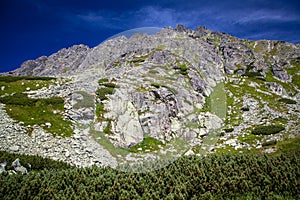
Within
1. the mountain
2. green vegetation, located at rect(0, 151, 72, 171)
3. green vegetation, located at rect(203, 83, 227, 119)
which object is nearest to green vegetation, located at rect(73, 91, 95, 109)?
the mountain

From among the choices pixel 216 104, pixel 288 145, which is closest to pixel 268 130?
pixel 288 145

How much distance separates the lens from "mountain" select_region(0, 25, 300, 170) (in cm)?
1056

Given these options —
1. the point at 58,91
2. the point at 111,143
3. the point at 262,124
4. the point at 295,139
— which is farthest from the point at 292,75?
the point at 111,143

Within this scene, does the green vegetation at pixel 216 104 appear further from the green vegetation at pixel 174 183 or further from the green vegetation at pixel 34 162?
the green vegetation at pixel 34 162

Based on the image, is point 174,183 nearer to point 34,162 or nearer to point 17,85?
point 34,162

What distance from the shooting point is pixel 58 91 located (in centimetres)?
2736

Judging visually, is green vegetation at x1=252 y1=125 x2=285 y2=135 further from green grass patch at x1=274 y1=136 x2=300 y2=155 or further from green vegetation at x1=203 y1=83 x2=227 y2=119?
green vegetation at x1=203 y1=83 x2=227 y2=119

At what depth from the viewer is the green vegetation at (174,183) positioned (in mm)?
7203

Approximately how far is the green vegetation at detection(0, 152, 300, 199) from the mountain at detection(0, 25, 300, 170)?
3.60ft

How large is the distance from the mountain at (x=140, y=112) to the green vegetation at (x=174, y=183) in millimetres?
1097

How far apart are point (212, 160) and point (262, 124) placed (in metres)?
34.2

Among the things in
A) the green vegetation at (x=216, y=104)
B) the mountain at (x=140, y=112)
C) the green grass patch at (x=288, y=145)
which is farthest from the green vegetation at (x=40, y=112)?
the green grass patch at (x=288, y=145)

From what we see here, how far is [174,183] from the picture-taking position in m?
7.68

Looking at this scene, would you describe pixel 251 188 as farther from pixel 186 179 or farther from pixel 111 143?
pixel 111 143
